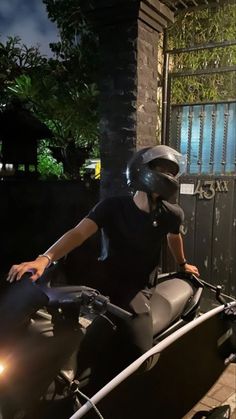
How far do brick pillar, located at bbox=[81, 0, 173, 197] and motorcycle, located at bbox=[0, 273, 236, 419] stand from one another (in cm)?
200

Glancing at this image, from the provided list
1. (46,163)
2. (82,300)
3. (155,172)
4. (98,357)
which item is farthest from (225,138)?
(46,163)

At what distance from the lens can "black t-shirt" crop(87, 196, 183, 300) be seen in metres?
2.36

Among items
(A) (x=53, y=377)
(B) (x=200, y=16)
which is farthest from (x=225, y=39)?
(A) (x=53, y=377)

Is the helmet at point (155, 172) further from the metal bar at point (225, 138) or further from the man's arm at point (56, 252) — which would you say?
the metal bar at point (225, 138)

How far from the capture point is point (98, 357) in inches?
86.3

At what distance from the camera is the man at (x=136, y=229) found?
2291 mm

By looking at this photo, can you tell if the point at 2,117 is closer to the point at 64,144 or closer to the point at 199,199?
the point at 64,144

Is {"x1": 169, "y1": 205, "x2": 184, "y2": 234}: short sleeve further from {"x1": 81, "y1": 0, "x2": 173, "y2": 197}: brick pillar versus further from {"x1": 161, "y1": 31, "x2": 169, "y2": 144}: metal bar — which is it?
{"x1": 161, "y1": 31, "x2": 169, "y2": 144}: metal bar

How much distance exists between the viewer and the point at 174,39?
4898 mm

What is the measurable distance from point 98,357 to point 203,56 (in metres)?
3.90

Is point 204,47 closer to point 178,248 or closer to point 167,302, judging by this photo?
point 178,248

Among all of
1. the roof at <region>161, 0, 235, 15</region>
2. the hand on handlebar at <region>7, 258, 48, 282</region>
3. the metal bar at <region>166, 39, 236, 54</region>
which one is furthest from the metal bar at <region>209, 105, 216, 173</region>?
the hand on handlebar at <region>7, 258, 48, 282</region>

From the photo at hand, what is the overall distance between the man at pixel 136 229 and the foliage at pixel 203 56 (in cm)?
272

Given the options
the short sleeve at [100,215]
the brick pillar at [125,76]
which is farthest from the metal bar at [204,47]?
the short sleeve at [100,215]
